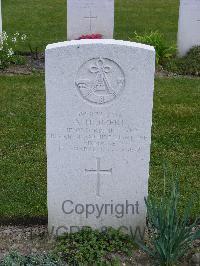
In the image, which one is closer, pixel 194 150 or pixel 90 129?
pixel 90 129

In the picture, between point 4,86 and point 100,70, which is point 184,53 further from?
point 100,70

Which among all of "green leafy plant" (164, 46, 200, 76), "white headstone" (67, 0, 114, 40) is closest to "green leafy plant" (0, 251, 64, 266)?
"green leafy plant" (164, 46, 200, 76)

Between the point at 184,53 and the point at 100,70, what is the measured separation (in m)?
6.46

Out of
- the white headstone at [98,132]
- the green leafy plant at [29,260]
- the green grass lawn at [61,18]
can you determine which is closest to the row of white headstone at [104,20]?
the green grass lawn at [61,18]

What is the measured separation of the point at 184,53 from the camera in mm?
10414

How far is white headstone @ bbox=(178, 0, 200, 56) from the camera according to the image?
990 centimetres

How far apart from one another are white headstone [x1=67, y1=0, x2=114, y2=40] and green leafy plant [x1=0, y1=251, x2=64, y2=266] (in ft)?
22.7

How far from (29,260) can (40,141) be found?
2664 mm

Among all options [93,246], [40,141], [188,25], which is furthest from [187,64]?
[93,246]

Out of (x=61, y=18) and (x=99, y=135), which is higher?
(x=61, y=18)

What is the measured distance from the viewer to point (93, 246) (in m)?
4.50

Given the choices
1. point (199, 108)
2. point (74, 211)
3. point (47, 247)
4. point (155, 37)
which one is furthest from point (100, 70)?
point (155, 37)
